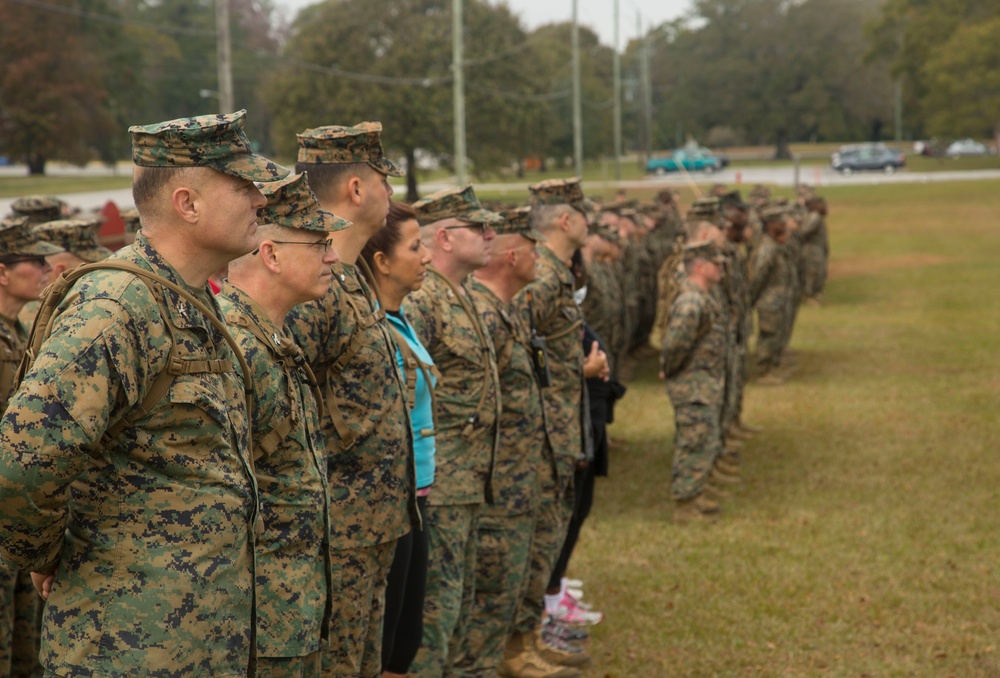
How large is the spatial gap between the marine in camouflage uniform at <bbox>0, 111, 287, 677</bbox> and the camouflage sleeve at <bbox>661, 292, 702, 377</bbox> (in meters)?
6.31

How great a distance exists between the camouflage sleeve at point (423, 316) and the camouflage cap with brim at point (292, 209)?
4.38 ft

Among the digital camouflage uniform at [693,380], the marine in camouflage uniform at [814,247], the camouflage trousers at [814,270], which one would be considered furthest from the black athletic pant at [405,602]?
the camouflage trousers at [814,270]

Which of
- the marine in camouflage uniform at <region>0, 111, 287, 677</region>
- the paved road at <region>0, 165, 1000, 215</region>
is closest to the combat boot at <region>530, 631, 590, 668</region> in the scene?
the marine in camouflage uniform at <region>0, 111, 287, 677</region>

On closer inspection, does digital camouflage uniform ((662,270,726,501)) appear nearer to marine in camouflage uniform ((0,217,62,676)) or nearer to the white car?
marine in camouflage uniform ((0,217,62,676))

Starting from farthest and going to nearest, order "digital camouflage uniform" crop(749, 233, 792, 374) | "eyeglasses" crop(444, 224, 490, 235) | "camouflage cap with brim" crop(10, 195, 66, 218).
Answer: "digital camouflage uniform" crop(749, 233, 792, 374) < "camouflage cap with brim" crop(10, 195, 66, 218) < "eyeglasses" crop(444, 224, 490, 235)

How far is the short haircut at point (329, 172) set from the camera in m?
4.13

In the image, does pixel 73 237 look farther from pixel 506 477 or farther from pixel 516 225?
pixel 506 477

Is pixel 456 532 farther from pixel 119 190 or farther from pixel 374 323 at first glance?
pixel 119 190

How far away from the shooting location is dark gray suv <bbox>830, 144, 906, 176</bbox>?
61.2 m

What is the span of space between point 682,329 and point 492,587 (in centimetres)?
392

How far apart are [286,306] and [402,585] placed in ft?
4.04

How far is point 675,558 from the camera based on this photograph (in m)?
8.10

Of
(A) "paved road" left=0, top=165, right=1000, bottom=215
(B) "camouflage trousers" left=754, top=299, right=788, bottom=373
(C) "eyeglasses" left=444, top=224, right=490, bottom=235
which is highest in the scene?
(C) "eyeglasses" left=444, top=224, right=490, bottom=235

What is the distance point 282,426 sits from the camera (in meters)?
3.35
